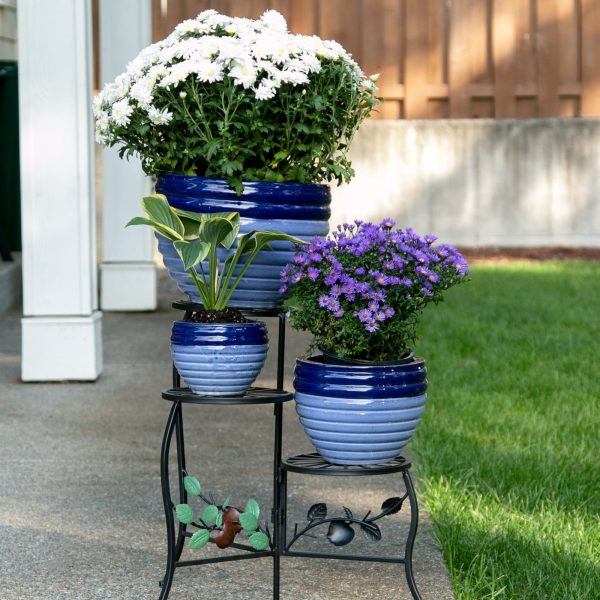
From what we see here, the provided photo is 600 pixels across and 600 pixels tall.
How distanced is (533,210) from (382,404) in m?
10.8

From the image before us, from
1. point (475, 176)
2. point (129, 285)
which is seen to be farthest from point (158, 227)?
point (475, 176)

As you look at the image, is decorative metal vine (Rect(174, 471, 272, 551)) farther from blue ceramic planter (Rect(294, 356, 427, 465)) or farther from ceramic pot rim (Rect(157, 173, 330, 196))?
ceramic pot rim (Rect(157, 173, 330, 196))

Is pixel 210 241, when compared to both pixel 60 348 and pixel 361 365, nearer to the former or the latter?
pixel 361 365

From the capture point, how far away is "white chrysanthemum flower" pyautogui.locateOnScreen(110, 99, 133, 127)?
323 centimetres

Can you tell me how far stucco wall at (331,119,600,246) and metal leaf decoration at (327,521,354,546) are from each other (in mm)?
10110

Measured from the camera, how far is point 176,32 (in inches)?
131

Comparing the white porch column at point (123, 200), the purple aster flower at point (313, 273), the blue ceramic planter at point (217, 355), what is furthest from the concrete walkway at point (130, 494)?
the white porch column at point (123, 200)

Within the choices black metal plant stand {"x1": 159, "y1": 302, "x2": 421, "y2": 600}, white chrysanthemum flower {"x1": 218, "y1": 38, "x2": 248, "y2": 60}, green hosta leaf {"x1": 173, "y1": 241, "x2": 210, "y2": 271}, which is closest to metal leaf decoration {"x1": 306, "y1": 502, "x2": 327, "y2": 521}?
black metal plant stand {"x1": 159, "y1": 302, "x2": 421, "y2": 600}

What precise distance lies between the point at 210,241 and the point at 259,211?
0.65 ft

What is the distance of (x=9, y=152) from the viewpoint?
33.4 ft

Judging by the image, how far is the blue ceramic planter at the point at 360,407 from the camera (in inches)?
118

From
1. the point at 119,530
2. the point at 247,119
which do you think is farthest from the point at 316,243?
the point at 119,530

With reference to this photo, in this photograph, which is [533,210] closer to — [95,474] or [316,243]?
[95,474]

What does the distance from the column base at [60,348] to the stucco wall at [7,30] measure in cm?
475
